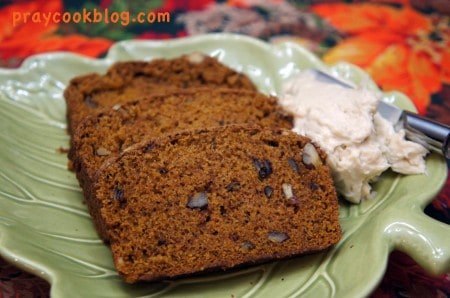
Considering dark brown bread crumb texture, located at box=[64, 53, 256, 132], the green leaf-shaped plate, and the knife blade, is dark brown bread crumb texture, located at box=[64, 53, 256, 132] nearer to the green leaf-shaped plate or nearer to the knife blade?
the green leaf-shaped plate

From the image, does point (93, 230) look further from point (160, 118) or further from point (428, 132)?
point (428, 132)

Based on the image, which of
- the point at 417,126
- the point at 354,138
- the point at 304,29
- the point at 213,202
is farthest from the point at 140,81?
the point at 304,29

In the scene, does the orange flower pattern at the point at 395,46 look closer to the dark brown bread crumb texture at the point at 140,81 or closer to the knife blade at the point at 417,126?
the knife blade at the point at 417,126

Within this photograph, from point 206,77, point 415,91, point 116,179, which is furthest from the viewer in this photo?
point 415,91

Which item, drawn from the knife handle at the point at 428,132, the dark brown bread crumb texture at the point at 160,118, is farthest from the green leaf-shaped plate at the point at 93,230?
the dark brown bread crumb texture at the point at 160,118

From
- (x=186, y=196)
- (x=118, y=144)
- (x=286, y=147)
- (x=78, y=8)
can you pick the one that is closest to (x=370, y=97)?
(x=286, y=147)

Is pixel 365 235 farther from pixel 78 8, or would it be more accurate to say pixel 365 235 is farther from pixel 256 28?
pixel 78 8
